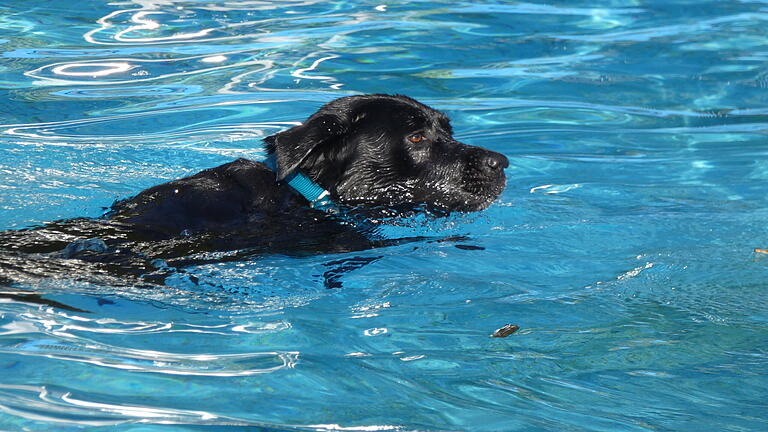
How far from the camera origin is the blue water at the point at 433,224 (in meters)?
3.74

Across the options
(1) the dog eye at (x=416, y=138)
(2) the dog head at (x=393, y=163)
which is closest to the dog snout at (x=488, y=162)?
(2) the dog head at (x=393, y=163)

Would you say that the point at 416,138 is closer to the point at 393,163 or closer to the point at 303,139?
the point at 393,163

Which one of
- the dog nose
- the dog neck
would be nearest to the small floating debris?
the dog neck

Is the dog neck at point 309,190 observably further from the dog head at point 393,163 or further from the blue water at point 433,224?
the blue water at point 433,224

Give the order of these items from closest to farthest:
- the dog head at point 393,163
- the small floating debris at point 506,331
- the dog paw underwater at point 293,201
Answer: the small floating debris at point 506,331, the dog paw underwater at point 293,201, the dog head at point 393,163

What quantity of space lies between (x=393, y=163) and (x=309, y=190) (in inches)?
26.2

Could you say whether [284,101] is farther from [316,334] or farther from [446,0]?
[316,334]

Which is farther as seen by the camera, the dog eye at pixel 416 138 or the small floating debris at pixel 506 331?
the dog eye at pixel 416 138

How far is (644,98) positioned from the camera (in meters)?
10.6

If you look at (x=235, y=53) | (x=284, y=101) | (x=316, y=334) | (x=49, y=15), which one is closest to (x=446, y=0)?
(x=235, y=53)

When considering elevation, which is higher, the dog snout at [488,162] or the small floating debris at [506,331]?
the dog snout at [488,162]

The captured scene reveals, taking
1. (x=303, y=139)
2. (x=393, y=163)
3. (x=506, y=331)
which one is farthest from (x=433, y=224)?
(x=506, y=331)

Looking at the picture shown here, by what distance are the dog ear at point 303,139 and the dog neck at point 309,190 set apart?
12cm

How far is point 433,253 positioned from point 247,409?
8.03 ft
